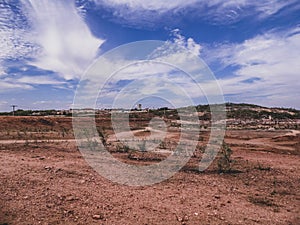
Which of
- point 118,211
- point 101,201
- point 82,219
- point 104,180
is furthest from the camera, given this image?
point 104,180

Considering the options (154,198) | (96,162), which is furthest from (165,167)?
(154,198)

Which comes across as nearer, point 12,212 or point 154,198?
point 12,212

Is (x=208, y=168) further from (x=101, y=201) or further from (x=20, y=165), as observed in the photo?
(x=20, y=165)

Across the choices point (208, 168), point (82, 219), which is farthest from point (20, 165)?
point (208, 168)

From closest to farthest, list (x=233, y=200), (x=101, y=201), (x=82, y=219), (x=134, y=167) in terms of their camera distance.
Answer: (x=82, y=219), (x=101, y=201), (x=233, y=200), (x=134, y=167)

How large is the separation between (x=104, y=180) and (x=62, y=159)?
8.68 feet

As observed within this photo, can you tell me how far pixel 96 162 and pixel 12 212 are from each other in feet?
13.9

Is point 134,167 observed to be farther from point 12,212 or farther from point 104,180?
point 12,212

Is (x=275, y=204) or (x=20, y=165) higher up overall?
(x=20, y=165)

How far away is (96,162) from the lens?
9.52 meters

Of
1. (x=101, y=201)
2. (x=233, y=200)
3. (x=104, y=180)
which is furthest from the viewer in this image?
(x=104, y=180)

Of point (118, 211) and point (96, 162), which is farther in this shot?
point (96, 162)

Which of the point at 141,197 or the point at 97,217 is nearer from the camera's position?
the point at 97,217

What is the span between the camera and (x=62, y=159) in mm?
9586
